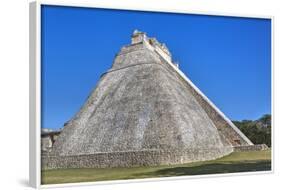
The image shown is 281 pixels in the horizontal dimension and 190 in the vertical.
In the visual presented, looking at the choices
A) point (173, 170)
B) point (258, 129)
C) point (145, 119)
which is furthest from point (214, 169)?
point (145, 119)

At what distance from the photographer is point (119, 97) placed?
550 inches

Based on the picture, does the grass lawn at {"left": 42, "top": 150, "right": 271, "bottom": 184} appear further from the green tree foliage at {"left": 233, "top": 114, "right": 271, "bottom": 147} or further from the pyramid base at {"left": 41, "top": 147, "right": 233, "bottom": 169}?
the green tree foliage at {"left": 233, "top": 114, "right": 271, "bottom": 147}

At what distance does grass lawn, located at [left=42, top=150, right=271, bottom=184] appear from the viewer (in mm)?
12742

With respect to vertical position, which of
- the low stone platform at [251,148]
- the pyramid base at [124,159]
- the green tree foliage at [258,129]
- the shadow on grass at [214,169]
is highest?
the green tree foliage at [258,129]

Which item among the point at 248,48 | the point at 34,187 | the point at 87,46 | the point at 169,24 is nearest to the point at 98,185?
the point at 34,187

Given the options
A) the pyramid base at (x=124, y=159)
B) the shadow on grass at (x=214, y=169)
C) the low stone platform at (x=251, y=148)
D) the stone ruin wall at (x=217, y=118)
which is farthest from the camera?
the low stone platform at (x=251, y=148)

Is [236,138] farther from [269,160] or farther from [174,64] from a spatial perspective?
[174,64]

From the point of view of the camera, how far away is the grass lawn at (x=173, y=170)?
1274 cm

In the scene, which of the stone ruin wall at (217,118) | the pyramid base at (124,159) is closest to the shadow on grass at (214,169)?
the pyramid base at (124,159)

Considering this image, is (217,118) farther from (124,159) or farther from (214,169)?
(124,159)

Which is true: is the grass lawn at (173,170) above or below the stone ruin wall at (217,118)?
below

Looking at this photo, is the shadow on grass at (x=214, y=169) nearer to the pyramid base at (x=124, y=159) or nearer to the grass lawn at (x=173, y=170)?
the grass lawn at (x=173, y=170)

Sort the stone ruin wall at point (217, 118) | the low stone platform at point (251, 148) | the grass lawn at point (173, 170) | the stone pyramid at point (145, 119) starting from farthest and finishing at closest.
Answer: the low stone platform at point (251, 148) → the stone ruin wall at point (217, 118) → the stone pyramid at point (145, 119) → the grass lawn at point (173, 170)

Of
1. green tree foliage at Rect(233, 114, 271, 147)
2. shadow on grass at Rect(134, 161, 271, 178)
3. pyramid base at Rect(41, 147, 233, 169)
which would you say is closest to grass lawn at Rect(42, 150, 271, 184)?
shadow on grass at Rect(134, 161, 271, 178)
